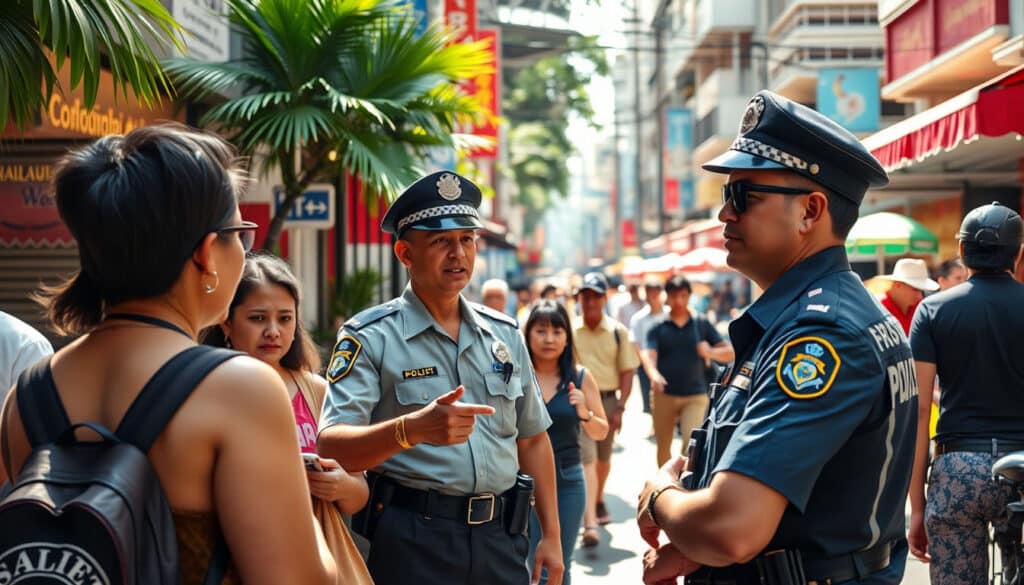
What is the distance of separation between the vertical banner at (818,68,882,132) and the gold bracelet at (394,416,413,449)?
83.1 feet

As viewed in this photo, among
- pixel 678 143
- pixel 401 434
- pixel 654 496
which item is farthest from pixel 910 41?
pixel 678 143

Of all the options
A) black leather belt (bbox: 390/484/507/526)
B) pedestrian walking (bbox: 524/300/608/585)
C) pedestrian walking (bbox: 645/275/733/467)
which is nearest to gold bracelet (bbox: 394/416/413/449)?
black leather belt (bbox: 390/484/507/526)

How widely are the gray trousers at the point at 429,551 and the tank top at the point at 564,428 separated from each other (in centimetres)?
287

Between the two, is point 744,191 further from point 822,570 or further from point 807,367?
point 822,570

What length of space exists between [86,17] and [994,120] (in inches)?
248

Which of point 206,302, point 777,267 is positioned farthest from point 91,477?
point 777,267

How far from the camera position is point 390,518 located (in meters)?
3.77

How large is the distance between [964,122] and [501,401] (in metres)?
5.88

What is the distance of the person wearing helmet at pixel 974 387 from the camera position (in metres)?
4.68

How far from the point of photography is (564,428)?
6.97 meters

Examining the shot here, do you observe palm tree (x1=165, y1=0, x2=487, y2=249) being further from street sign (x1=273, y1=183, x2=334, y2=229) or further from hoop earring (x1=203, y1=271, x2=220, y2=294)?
hoop earring (x1=203, y1=271, x2=220, y2=294)

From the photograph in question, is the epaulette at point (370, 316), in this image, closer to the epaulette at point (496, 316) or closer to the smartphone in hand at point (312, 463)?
the epaulette at point (496, 316)

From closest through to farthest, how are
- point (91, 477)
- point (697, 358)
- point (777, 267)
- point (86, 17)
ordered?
point (91, 477)
point (777, 267)
point (86, 17)
point (697, 358)

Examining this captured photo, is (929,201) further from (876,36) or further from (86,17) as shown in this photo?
(86,17)
